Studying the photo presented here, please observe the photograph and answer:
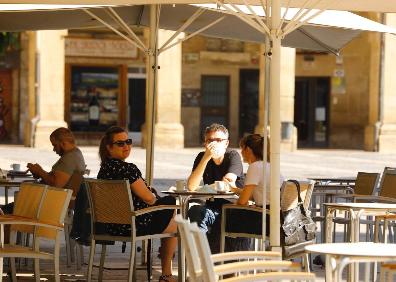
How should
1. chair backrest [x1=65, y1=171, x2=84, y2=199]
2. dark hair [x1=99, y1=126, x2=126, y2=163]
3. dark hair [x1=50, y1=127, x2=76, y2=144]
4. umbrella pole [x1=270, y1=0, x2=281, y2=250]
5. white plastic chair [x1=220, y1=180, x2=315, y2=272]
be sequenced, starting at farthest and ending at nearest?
dark hair [x1=50, y1=127, x2=76, y2=144]
chair backrest [x1=65, y1=171, x2=84, y2=199]
dark hair [x1=99, y1=126, x2=126, y2=163]
white plastic chair [x1=220, y1=180, x2=315, y2=272]
umbrella pole [x1=270, y1=0, x2=281, y2=250]

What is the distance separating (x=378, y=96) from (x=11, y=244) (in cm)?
2826

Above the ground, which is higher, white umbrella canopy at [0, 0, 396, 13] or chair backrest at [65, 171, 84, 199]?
white umbrella canopy at [0, 0, 396, 13]

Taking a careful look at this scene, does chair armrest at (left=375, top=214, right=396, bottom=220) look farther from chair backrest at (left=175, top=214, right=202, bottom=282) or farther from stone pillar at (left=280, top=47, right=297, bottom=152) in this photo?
stone pillar at (left=280, top=47, right=297, bottom=152)

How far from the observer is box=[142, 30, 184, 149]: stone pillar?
34.8 m

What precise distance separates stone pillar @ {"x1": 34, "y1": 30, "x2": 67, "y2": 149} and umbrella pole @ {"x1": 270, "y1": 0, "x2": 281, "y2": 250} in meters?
26.7

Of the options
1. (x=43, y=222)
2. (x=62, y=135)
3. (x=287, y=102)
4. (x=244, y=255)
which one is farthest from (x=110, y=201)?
(x=287, y=102)

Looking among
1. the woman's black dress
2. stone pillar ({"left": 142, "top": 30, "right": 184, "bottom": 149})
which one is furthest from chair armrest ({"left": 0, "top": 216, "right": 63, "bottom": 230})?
stone pillar ({"left": 142, "top": 30, "right": 184, "bottom": 149})

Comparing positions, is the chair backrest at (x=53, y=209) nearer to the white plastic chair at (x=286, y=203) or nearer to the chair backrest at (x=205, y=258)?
the white plastic chair at (x=286, y=203)

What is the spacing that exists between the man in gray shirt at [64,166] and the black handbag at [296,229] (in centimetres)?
245

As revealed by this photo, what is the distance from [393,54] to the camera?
119 ft

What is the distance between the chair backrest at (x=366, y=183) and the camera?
40.0ft

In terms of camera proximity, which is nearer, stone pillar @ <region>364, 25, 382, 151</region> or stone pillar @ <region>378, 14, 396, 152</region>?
stone pillar @ <region>378, 14, 396, 152</region>

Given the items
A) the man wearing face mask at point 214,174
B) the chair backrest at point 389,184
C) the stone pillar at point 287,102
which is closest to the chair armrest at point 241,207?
the man wearing face mask at point 214,174

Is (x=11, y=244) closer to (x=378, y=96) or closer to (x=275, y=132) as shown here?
(x=275, y=132)
